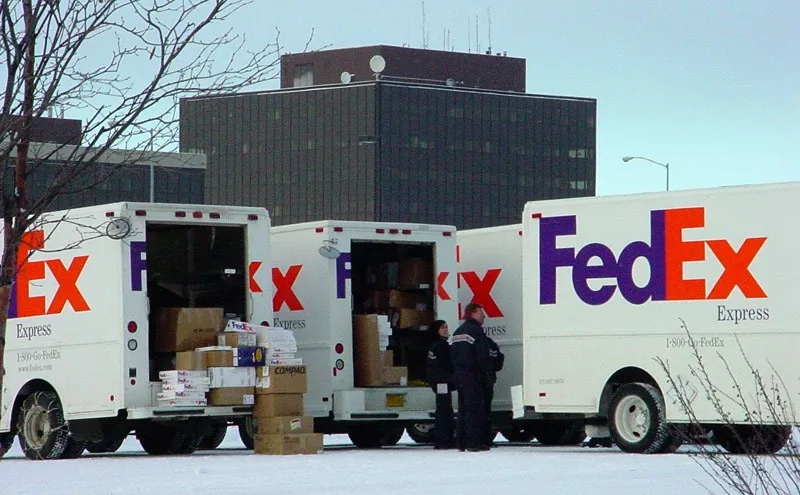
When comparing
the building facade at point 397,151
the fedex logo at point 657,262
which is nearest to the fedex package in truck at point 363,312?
the fedex logo at point 657,262

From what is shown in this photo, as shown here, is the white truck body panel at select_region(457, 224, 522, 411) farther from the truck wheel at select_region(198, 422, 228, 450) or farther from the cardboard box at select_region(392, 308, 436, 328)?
the truck wheel at select_region(198, 422, 228, 450)

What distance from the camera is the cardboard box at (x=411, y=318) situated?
2222 centimetres

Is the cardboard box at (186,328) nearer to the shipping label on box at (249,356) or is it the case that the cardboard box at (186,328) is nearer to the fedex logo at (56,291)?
the shipping label on box at (249,356)

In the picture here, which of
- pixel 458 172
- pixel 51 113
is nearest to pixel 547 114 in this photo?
pixel 458 172

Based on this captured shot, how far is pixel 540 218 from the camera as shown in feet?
64.1

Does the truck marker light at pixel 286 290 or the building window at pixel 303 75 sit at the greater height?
the building window at pixel 303 75

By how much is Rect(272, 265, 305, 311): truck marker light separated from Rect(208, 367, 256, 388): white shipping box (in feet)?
6.84

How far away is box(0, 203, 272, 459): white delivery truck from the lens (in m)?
19.0

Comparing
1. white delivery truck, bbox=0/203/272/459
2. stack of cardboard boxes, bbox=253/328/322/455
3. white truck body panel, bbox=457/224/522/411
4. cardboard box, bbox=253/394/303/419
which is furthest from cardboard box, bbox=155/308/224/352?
white truck body panel, bbox=457/224/522/411

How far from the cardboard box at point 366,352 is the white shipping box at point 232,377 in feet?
7.09

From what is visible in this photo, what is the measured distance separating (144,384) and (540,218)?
4.96m

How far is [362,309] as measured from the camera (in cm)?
2277

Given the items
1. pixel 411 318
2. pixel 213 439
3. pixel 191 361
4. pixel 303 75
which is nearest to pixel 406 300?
pixel 411 318

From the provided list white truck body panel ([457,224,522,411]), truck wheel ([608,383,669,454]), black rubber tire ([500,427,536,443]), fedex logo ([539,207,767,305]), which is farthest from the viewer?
black rubber tire ([500,427,536,443])
